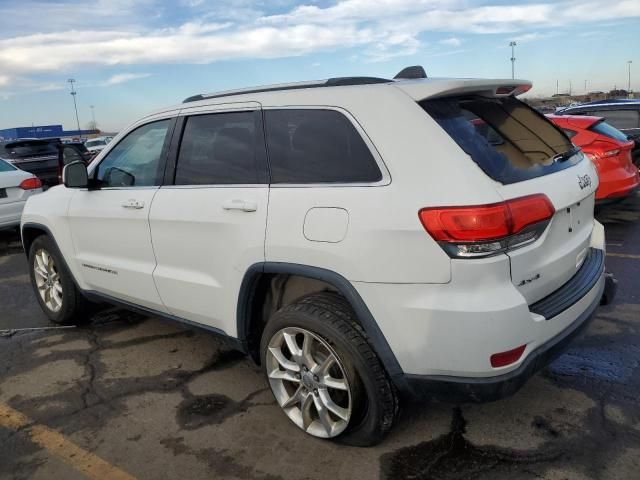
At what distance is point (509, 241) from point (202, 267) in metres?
1.71

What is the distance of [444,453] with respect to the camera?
110 inches

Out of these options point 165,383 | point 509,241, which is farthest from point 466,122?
point 165,383

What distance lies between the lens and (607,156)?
7.11 metres

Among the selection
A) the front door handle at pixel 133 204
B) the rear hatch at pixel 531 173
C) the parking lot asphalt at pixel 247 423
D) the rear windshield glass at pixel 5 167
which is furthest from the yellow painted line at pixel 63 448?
the rear windshield glass at pixel 5 167

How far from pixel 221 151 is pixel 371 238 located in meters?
1.23

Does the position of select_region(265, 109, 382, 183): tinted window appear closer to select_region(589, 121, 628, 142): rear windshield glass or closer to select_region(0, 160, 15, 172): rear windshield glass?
select_region(589, 121, 628, 142): rear windshield glass

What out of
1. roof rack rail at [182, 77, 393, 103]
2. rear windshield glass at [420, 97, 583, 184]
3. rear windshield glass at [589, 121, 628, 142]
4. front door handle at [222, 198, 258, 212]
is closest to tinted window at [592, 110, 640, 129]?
rear windshield glass at [589, 121, 628, 142]

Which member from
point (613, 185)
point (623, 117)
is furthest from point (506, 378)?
point (623, 117)

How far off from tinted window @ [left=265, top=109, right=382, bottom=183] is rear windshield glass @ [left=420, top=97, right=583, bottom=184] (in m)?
0.38

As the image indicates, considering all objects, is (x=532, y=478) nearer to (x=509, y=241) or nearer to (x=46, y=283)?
(x=509, y=241)

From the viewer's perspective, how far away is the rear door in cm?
301

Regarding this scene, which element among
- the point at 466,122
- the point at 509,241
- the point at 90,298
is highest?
the point at 466,122

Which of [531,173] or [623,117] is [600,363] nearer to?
[531,173]

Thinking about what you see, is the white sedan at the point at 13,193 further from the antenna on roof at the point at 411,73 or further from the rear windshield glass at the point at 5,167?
the antenna on roof at the point at 411,73
